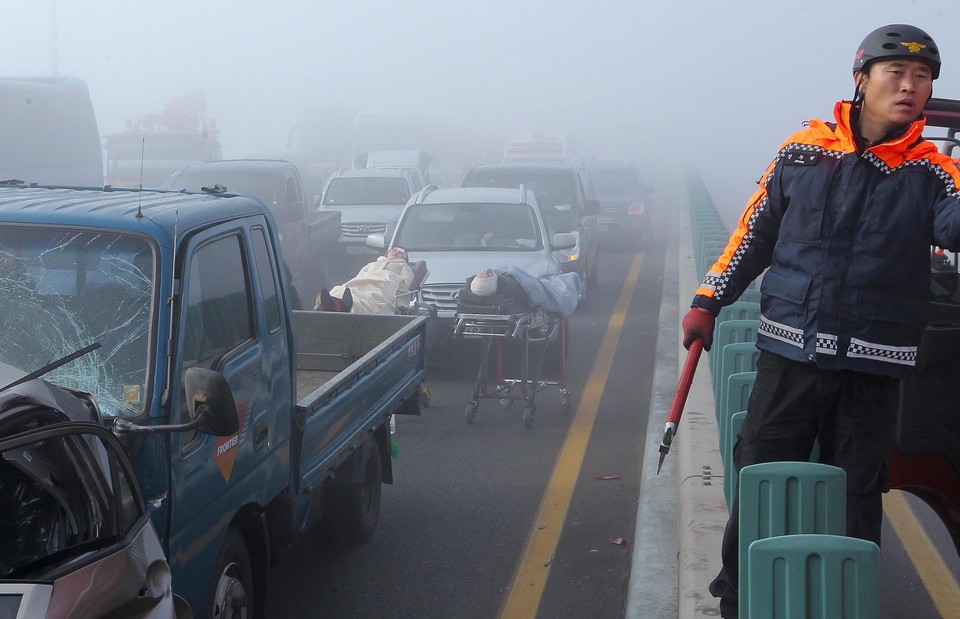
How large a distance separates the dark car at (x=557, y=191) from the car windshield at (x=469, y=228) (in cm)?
345

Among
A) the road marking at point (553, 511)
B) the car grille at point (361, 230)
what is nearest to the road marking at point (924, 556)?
the road marking at point (553, 511)

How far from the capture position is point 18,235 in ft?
13.3

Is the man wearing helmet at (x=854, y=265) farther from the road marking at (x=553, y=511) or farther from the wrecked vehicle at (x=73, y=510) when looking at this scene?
the wrecked vehicle at (x=73, y=510)

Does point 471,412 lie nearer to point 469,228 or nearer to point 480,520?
point 480,520

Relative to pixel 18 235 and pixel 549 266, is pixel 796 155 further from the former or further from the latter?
pixel 549 266

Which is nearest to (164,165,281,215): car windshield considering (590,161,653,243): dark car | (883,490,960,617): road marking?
(590,161,653,243): dark car

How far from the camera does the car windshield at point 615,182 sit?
2511cm

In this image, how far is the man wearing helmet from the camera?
3859 mm

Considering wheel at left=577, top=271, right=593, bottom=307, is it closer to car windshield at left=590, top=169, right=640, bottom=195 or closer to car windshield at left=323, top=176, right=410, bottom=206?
car windshield at left=323, top=176, right=410, bottom=206

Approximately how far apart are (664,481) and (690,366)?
3.08 m

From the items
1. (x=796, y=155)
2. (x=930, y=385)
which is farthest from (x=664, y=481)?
(x=796, y=155)

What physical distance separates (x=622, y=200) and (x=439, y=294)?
1345 centimetres

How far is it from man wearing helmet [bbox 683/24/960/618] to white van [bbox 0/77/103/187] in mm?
15577

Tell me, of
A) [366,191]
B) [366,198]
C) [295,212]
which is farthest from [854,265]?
[366,191]
